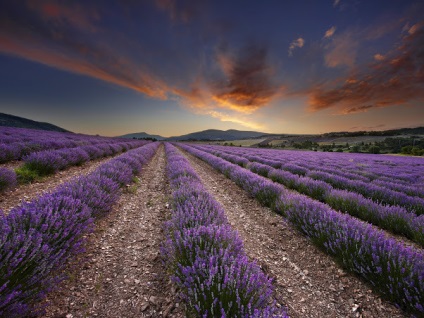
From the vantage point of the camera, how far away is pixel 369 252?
89.4 inches

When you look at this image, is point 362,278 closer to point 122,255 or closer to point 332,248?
point 332,248

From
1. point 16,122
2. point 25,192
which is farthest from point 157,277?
point 16,122

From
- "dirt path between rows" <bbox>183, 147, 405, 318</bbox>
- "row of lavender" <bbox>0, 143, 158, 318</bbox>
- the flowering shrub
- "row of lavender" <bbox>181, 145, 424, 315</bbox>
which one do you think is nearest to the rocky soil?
"dirt path between rows" <bbox>183, 147, 405, 318</bbox>

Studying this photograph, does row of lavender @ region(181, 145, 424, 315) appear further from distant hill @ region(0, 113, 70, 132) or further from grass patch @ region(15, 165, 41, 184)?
distant hill @ region(0, 113, 70, 132)

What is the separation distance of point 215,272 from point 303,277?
1.64 metres

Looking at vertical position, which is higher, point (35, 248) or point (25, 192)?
point (35, 248)

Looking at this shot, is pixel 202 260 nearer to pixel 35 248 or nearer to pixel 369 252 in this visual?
pixel 35 248

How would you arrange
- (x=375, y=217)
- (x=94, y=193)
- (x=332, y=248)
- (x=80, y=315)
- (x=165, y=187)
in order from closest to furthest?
(x=80, y=315)
(x=332, y=248)
(x=94, y=193)
(x=375, y=217)
(x=165, y=187)

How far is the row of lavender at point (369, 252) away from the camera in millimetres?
1858

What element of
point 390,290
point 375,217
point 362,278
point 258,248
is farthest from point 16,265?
point 375,217

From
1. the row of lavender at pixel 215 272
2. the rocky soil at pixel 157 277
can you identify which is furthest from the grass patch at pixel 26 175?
the row of lavender at pixel 215 272

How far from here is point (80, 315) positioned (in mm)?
1739

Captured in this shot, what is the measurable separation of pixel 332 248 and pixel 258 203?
270 cm

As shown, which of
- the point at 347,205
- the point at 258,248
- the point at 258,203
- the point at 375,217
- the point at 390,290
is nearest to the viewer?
the point at 390,290
